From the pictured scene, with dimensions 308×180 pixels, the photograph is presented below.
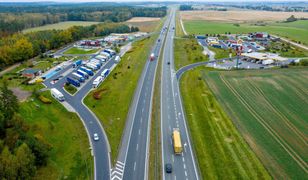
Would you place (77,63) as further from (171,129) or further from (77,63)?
(171,129)

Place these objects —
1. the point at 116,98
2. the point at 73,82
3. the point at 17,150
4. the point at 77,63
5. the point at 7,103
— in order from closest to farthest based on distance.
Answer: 1. the point at 17,150
2. the point at 7,103
3. the point at 116,98
4. the point at 73,82
5. the point at 77,63

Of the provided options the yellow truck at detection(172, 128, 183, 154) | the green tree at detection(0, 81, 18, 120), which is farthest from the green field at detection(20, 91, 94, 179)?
the yellow truck at detection(172, 128, 183, 154)

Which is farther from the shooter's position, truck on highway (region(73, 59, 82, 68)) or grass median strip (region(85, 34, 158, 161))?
truck on highway (region(73, 59, 82, 68))

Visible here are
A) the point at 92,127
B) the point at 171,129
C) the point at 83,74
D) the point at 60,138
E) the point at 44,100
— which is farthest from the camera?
the point at 83,74

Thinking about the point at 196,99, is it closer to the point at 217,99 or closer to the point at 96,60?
the point at 217,99

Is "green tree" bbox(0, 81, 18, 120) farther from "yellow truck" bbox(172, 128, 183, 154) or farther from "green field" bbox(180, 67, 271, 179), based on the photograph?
"green field" bbox(180, 67, 271, 179)

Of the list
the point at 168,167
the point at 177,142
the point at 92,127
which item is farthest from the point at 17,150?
the point at 177,142

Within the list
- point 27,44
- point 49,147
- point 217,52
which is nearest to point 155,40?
point 217,52
